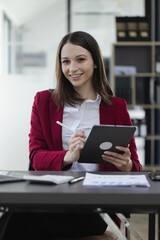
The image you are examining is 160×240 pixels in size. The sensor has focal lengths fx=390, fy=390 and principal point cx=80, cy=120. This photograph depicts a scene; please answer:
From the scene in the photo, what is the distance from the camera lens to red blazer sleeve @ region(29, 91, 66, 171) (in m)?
1.77

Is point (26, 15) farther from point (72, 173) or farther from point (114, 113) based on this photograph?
point (72, 173)

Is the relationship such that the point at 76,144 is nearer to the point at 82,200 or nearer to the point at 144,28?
the point at 82,200

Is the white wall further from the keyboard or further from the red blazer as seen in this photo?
the keyboard

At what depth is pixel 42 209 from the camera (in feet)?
3.67

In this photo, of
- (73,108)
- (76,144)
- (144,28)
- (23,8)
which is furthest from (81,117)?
(23,8)

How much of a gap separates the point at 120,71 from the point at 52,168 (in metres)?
3.25

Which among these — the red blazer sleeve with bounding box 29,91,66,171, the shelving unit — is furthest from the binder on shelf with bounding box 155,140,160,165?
the red blazer sleeve with bounding box 29,91,66,171

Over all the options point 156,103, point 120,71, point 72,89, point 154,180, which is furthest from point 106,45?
point 154,180

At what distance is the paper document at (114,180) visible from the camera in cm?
123

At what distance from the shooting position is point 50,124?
6.51ft

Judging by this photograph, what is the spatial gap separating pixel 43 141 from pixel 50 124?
9cm

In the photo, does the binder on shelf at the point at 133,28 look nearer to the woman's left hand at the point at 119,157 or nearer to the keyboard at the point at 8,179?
the woman's left hand at the point at 119,157

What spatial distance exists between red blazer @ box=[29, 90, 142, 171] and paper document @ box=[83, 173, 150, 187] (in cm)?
46

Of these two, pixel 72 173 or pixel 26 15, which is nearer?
pixel 72 173
